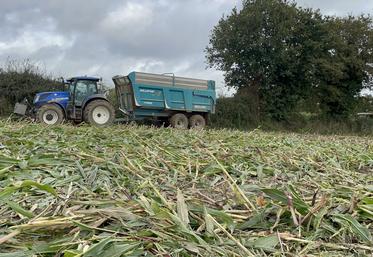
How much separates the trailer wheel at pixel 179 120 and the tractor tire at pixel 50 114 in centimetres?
318

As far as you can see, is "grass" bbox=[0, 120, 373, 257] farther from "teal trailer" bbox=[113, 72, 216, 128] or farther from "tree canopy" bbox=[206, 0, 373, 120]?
"tree canopy" bbox=[206, 0, 373, 120]

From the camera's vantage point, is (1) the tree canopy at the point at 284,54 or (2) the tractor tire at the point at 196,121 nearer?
(2) the tractor tire at the point at 196,121

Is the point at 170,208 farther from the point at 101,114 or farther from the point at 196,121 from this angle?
the point at 196,121

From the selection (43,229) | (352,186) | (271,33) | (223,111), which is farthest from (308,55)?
(43,229)

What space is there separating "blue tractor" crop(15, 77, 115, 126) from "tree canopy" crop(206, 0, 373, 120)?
9247mm

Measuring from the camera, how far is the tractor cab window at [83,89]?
11.6 meters

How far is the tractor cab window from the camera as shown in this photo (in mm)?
11641

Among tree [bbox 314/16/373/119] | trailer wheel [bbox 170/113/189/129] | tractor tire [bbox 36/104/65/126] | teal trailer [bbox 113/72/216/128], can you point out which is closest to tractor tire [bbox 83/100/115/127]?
tractor tire [bbox 36/104/65/126]

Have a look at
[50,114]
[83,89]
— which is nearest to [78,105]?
[83,89]

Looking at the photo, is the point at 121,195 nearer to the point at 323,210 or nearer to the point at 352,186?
the point at 323,210

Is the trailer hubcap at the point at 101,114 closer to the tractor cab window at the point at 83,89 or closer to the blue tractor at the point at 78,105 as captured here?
the blue tractor at the point at 78,105

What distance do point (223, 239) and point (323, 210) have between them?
1.69 feet

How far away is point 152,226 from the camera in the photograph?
1655 millimetres

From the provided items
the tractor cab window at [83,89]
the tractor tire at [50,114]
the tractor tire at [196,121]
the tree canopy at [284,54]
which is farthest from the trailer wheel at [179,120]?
the tree canopy at [284,54]
